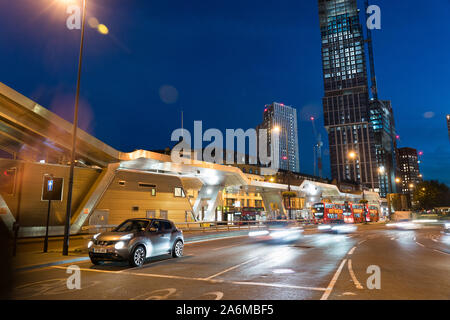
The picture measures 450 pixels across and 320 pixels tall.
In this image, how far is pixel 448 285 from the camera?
709 centimetres

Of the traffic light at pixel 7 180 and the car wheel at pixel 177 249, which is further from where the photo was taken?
the traffic light at pixel 7 180

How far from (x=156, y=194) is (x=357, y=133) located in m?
193

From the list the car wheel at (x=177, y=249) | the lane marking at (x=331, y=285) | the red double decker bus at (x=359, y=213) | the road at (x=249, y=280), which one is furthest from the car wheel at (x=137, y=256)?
the red double decker bus at (x=359, y=213)

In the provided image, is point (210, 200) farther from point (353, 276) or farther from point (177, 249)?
point (353, 276)

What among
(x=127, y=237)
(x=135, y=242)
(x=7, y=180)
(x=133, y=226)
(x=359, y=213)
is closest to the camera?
(x=127, y=237)

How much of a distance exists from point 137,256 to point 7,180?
58.3ft

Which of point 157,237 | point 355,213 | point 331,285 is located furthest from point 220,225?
point 355,213

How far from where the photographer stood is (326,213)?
4275 cm

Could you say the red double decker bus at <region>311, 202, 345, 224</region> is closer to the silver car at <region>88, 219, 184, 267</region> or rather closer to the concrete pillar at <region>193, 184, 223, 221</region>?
the concrete pillar at <region>193, 184, 223, 221</region>

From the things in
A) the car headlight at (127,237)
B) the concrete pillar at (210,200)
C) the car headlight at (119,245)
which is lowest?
the car headlight at (119,245)

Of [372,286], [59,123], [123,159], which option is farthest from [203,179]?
[372,286]

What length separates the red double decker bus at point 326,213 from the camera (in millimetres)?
42406

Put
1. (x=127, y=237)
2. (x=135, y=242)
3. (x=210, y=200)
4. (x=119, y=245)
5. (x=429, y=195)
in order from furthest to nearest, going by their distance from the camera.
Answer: (x=429, y=195) → (x=210, y=200) → (x=135, y=242) → (x=127, y=237) → (x=119, y=245)

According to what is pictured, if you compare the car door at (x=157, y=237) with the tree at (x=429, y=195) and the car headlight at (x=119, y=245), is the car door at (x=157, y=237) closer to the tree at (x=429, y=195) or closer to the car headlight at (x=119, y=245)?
the car headlight at (x=119, y=245)
